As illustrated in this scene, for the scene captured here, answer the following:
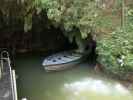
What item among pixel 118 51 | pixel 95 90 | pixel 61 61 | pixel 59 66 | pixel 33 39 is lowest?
pixel 95 90

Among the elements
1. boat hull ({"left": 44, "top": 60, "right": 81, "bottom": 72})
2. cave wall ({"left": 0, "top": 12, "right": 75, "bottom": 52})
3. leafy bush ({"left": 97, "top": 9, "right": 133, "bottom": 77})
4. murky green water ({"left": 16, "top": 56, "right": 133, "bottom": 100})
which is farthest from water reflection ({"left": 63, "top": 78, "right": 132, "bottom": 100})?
cave wall ({"left": 0, "top": 12, "right": 75, "bottom": 52})

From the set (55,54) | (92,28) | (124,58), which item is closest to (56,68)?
(55,54)

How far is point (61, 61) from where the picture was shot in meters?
10.5

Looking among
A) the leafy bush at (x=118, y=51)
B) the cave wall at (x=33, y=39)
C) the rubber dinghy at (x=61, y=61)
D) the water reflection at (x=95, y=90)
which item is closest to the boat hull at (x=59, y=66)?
the rubber dinghy at (x=61, y=61)

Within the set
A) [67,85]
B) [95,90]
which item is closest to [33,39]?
[67,85]

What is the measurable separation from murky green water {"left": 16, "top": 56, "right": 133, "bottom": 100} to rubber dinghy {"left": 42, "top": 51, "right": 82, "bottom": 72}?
0.65 feet

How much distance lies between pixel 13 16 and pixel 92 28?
Result: 3470mm

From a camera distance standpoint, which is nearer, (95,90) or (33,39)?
(95,90)

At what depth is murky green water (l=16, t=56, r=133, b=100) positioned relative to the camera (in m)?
8.91

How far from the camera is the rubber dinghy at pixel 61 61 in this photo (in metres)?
10.4

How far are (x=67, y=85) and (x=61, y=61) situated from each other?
47.2 inches

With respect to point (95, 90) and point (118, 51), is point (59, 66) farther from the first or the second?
point (118, 51)

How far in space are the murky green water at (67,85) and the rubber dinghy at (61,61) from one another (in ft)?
0.65

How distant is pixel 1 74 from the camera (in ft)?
29.6
